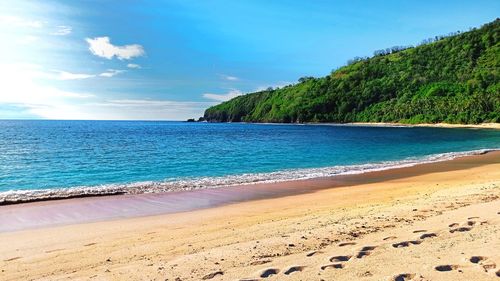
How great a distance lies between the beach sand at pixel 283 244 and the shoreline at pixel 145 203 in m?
1.11

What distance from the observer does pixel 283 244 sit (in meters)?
8.05

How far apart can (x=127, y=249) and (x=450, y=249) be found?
6373 mm

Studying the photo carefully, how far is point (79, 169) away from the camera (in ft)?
88.5

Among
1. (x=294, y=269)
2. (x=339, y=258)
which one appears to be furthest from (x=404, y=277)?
(x=294, y=269)

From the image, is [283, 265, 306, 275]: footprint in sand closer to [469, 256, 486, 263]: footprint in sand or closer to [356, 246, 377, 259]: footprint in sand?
[356, 246, 377, 259]: footprint in sand

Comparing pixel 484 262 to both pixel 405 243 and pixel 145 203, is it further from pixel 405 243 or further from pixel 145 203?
pixel 145 203

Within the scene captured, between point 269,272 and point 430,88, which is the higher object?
point 430,88

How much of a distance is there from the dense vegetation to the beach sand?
122221mm

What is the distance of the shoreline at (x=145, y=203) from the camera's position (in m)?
12.9

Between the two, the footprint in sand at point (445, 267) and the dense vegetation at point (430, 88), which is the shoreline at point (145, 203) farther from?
the dense vegetation at point (430, 88)

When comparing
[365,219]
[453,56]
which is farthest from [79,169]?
[453,56]

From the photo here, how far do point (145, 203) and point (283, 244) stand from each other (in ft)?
29.0

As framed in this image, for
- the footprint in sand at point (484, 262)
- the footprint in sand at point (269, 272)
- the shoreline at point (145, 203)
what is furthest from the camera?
the shoreline at point (145, 203)

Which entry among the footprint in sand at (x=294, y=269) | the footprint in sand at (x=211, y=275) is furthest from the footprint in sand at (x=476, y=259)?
the footprint in sand at (x=211, y=275)
